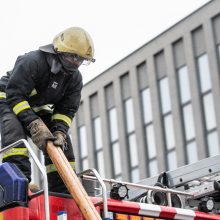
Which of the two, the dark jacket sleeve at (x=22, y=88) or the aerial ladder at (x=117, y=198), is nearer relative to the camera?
the aerial ladder at (x=117, y=198)

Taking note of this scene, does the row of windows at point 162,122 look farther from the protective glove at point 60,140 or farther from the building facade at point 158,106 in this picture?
the protective glove at point 60,140

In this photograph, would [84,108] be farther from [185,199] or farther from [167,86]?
[185,199]

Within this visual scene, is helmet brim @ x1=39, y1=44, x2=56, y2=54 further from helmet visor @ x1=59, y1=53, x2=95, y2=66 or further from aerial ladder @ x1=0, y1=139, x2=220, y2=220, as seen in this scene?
aerial ladder @ x1=0, y1=139, x2=220, y2=220

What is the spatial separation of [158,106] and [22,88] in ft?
96.9

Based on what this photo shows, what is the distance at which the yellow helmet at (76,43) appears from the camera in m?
6.17

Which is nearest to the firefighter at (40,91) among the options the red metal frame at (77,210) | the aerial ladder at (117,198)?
the aerial ladder at (117,198)

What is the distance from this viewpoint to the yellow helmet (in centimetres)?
617

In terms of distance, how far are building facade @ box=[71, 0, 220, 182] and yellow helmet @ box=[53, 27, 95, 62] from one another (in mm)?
26307

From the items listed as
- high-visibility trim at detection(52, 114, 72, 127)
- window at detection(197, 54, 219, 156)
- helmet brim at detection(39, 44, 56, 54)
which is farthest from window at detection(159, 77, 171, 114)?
helmet brim at detection(39, 44, 56, 54)

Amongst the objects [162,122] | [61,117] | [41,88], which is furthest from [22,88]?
[162,122]

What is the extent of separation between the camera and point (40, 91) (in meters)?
6.45

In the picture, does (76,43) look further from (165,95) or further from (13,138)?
(165,95)

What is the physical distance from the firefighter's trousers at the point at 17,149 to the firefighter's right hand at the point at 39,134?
0.17 metres

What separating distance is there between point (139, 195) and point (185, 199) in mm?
652
